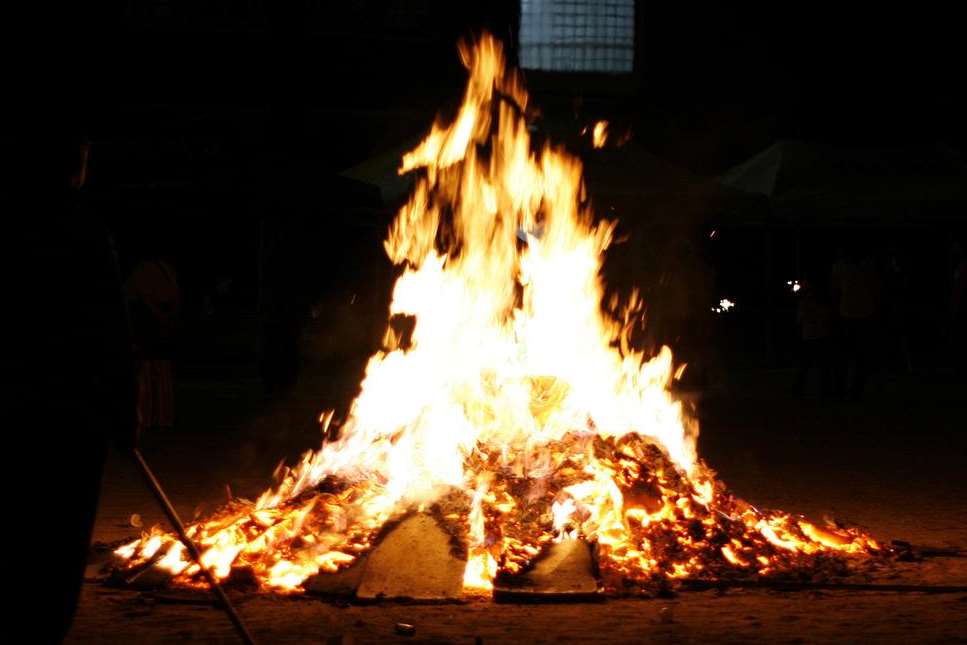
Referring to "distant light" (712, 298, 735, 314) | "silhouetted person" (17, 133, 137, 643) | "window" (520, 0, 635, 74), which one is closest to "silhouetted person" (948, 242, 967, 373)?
"distant light" (712, 298, 735, 314)

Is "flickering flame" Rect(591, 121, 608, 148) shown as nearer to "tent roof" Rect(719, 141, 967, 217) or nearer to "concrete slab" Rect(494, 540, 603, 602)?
"tent roof" Rect(719, 141, 967, 217)

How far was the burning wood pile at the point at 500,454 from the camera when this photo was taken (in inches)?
294

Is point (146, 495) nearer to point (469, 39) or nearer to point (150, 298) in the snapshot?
point (150, 298)

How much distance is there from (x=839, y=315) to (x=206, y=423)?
8616mm

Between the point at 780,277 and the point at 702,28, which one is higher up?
the point at 702,28

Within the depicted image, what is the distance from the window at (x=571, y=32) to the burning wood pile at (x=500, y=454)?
49.4ft

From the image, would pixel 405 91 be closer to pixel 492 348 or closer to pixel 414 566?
pixel 492 348

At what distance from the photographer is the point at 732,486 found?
10.8 metres

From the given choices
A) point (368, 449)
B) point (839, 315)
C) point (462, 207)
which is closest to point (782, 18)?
point (839, 315)

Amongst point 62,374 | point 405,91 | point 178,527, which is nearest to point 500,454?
point 178,527

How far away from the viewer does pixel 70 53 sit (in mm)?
23391

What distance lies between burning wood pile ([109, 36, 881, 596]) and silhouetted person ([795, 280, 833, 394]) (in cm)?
838

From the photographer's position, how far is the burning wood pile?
24.5ft

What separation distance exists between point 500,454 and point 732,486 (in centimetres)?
302
